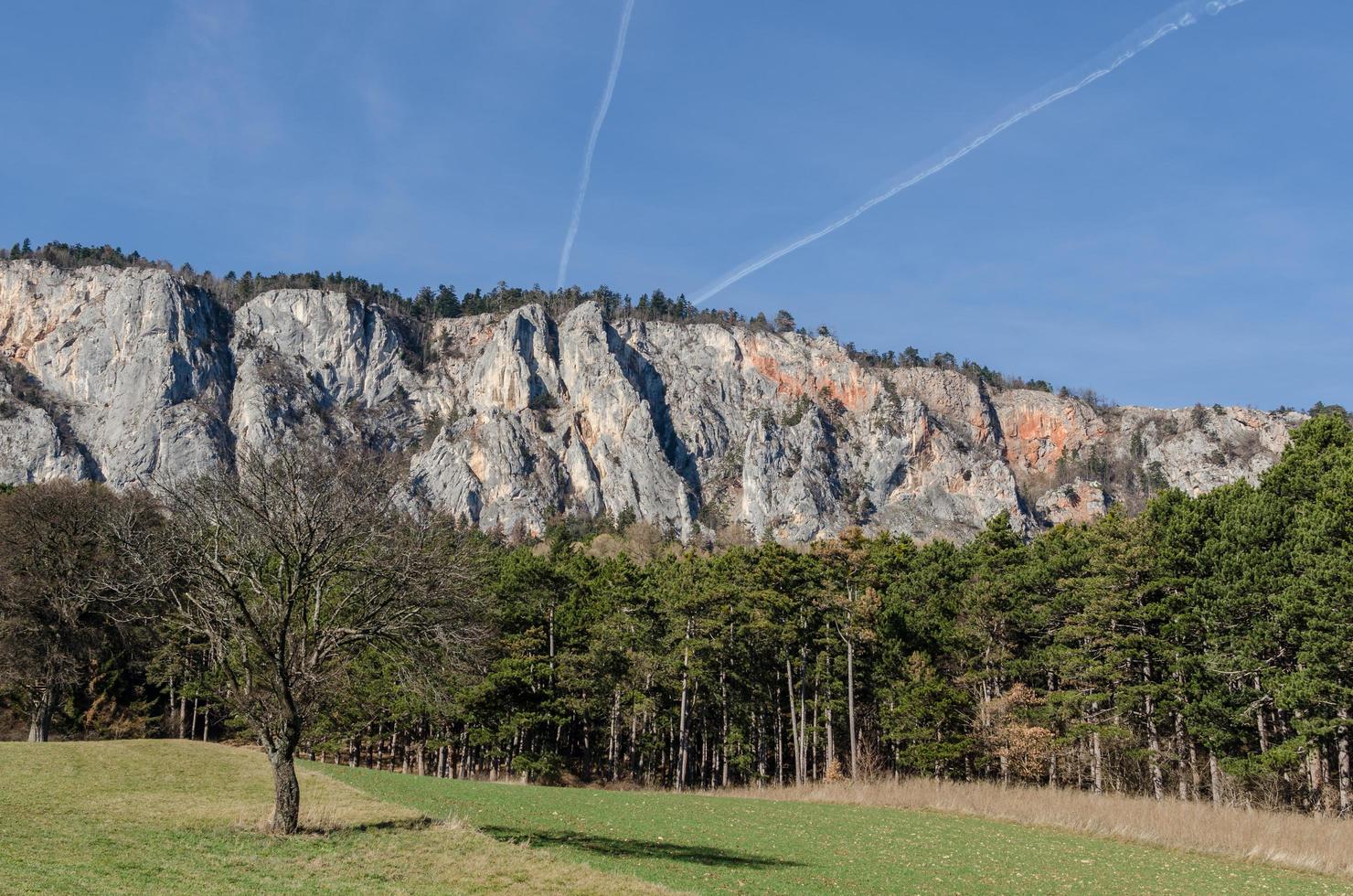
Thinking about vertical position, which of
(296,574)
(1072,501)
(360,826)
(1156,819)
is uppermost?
(1072,501)

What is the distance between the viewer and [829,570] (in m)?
49.2

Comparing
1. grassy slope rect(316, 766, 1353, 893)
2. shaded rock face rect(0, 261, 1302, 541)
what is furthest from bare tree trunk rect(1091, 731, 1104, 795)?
shaded rock face rect(0, 261, 1302, 541)

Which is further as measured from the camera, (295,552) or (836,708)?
(836,708)

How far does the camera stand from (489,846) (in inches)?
746

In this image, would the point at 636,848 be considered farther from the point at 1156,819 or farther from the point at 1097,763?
the point at 1097,763

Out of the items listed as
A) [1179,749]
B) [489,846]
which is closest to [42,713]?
[489,846]

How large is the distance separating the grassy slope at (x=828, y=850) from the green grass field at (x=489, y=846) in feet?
0.33

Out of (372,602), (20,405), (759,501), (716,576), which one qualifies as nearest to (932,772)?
(716,576)

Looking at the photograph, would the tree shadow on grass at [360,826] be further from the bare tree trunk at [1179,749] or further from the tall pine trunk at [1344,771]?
the bare tree trunk at [1179,749]

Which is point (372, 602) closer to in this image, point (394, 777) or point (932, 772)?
point (394, 777)

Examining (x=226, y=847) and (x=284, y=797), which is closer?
(x=226, y=847)

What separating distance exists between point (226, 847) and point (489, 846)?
5.09 m

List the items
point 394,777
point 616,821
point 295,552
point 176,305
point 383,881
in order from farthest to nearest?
point 176,305
point 394,777
point 616,821
point 295,552
point 383,881

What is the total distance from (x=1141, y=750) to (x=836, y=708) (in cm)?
1572
